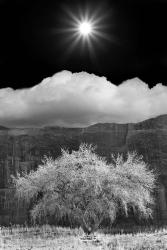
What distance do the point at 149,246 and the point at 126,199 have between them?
553 inches

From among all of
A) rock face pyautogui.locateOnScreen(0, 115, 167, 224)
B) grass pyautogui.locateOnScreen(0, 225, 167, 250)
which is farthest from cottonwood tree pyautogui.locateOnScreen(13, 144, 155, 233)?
rock face pyautogui.locateOnScreen(0, 115, 167, 224)

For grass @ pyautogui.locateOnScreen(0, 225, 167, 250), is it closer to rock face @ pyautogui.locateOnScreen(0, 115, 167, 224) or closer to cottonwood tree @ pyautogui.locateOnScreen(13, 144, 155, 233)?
cottonwood tree @ pyautogui.locateOnScreen(13, 144, 155, 233)

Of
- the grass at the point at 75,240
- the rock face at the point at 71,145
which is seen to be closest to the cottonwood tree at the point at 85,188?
the grass at the point at 75,240

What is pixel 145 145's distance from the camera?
291ft

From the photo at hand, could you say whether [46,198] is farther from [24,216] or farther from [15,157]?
[15,157]

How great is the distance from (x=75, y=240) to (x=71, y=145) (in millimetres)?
60039

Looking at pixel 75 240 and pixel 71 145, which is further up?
pixel 71 145

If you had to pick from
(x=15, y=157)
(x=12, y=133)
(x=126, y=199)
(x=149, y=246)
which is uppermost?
(x=12, y=133)

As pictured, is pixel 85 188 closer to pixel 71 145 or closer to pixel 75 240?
pixel 75 240

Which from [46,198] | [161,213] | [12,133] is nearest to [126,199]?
[46,198]

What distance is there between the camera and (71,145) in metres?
93.8

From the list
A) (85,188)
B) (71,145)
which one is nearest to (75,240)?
(85,188)

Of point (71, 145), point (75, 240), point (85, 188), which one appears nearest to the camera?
point (75, 240)

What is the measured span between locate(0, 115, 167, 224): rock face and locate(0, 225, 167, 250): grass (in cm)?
3144
